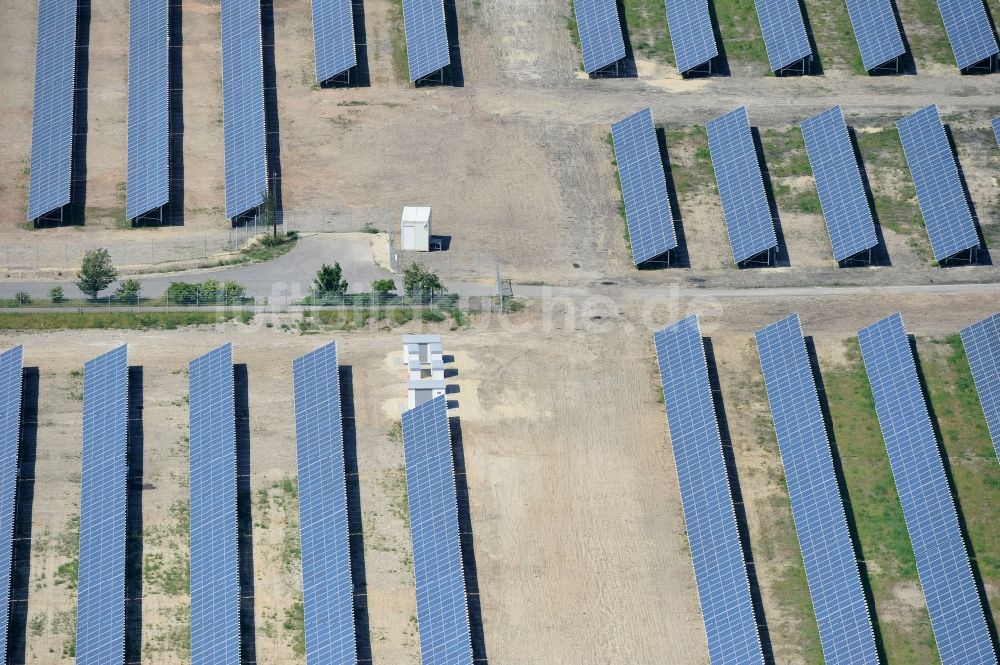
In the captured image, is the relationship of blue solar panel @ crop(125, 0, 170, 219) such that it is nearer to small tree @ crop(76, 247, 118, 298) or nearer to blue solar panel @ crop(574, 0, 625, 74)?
small tree @ crop(76, 247, 118, 298)

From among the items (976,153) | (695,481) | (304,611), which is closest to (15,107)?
(304,611)

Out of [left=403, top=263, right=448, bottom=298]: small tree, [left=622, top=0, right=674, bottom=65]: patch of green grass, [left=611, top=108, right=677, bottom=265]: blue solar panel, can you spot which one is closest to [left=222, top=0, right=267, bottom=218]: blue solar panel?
[left=403, top=263, right=448, bottom=298]: small tree

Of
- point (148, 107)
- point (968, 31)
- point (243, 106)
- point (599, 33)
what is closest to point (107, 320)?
point (148, 107)

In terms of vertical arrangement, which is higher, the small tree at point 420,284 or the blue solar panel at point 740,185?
the blue solar panel at point 740,185

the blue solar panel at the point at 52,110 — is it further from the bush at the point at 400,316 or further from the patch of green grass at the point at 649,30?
the patch of green grass at the point at 649,30

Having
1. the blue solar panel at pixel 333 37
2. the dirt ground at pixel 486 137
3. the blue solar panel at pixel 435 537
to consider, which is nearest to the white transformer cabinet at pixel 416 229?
the dirt ground at pixel 486 137

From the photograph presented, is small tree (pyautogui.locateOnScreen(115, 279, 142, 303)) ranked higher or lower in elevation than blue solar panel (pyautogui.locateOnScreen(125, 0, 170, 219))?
lower
